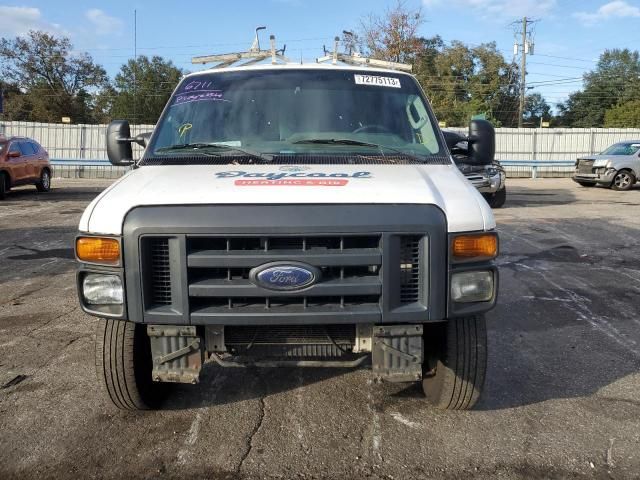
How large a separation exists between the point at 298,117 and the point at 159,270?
5.62ft

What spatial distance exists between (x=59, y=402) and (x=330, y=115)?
268 cm

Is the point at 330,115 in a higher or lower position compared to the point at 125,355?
higher

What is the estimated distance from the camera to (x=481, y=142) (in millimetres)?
4391

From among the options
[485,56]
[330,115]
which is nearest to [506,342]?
[330,115]

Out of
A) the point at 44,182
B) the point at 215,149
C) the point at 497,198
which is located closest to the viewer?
the point at 215,149

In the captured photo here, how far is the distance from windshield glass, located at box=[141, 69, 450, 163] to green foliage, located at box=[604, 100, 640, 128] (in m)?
57.7

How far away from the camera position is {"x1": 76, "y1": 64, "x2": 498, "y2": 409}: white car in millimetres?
2838

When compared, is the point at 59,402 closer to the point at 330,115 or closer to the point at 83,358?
the point at 83,358

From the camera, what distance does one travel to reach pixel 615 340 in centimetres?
502

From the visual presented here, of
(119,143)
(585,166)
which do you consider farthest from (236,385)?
(585,166)

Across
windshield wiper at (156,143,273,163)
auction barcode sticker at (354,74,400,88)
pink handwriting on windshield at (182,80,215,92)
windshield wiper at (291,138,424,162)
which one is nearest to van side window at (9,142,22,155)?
pink handwriting on windshield at (182,80,215,92)

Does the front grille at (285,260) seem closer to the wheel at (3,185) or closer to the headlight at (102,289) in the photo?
the headlight at (102,289)

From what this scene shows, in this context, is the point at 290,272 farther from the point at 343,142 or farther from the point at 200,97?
the point at 200,97

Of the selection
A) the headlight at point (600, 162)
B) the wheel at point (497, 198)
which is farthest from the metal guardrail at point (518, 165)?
the wheel at point (497, 198)
